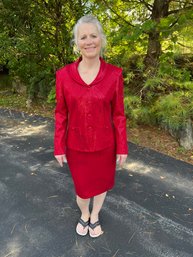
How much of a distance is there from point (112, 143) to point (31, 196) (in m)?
1.21

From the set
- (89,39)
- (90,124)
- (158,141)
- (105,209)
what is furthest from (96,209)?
(158,141)

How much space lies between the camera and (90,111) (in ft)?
5.64

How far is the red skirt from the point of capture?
190 centimetres

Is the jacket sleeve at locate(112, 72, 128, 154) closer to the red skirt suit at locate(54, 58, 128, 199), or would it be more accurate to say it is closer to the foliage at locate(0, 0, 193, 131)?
the red skirt suit at locate(54, 58, 128, 199)

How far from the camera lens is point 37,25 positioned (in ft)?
16.5

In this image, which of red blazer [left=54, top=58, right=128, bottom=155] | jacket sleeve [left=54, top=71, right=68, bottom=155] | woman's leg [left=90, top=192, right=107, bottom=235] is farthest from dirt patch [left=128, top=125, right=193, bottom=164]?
jacket sleeve [left=54, top=71, right=68, bottom=155]

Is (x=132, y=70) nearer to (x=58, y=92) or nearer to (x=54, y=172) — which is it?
(x=54, y=172)

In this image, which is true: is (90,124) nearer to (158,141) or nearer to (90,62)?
(90,62)

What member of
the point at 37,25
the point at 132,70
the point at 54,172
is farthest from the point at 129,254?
the point at 37,25

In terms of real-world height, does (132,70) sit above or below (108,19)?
below

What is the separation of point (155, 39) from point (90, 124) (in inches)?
118

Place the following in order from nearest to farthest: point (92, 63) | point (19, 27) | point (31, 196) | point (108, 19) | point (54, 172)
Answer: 1. point (92, 63)
2. point (31, 196)
3. point (54, 172)
4. point (108, 19)
5. point (19, 27)

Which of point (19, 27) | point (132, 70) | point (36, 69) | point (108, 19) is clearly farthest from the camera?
point (36, 69)

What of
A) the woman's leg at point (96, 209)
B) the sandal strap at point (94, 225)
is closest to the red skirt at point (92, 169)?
the woman's leg at point (96, 209)
